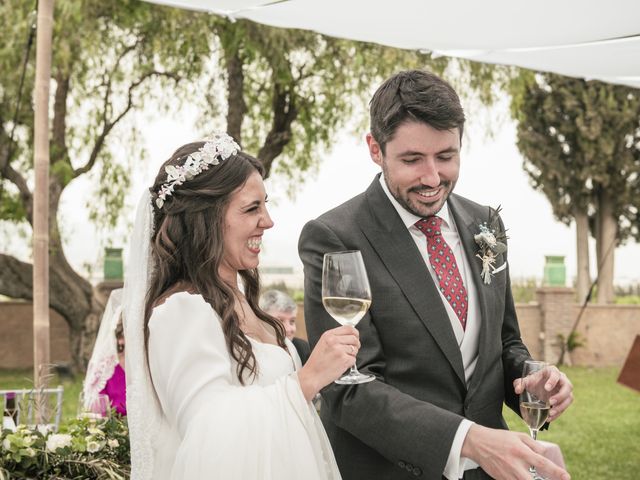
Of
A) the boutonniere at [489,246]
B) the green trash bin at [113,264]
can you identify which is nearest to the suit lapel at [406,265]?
the boutonniere at [489,246]

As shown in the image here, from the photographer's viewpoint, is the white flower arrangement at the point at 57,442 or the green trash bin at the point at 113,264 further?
the green trash bin at the point at 113,264

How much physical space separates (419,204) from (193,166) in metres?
0.67

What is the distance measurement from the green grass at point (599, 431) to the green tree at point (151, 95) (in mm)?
4966

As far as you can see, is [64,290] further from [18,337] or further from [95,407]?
[95,407]

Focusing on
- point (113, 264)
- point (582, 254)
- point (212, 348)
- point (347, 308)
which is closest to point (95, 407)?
point (212, 348)

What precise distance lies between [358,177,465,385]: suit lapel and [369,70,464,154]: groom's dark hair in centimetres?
20

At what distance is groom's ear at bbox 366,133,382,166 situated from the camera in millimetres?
2557

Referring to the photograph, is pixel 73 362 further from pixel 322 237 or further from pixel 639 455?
pixel 322 237

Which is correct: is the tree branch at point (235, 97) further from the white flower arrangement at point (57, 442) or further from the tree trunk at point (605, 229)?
the tree trunk at point (605, 229)

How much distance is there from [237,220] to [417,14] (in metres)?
3.01

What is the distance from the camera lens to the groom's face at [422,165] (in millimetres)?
2424

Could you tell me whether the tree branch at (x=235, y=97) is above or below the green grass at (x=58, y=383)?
above

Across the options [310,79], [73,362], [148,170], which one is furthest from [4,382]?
[310,79]

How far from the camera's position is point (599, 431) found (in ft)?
32.4
